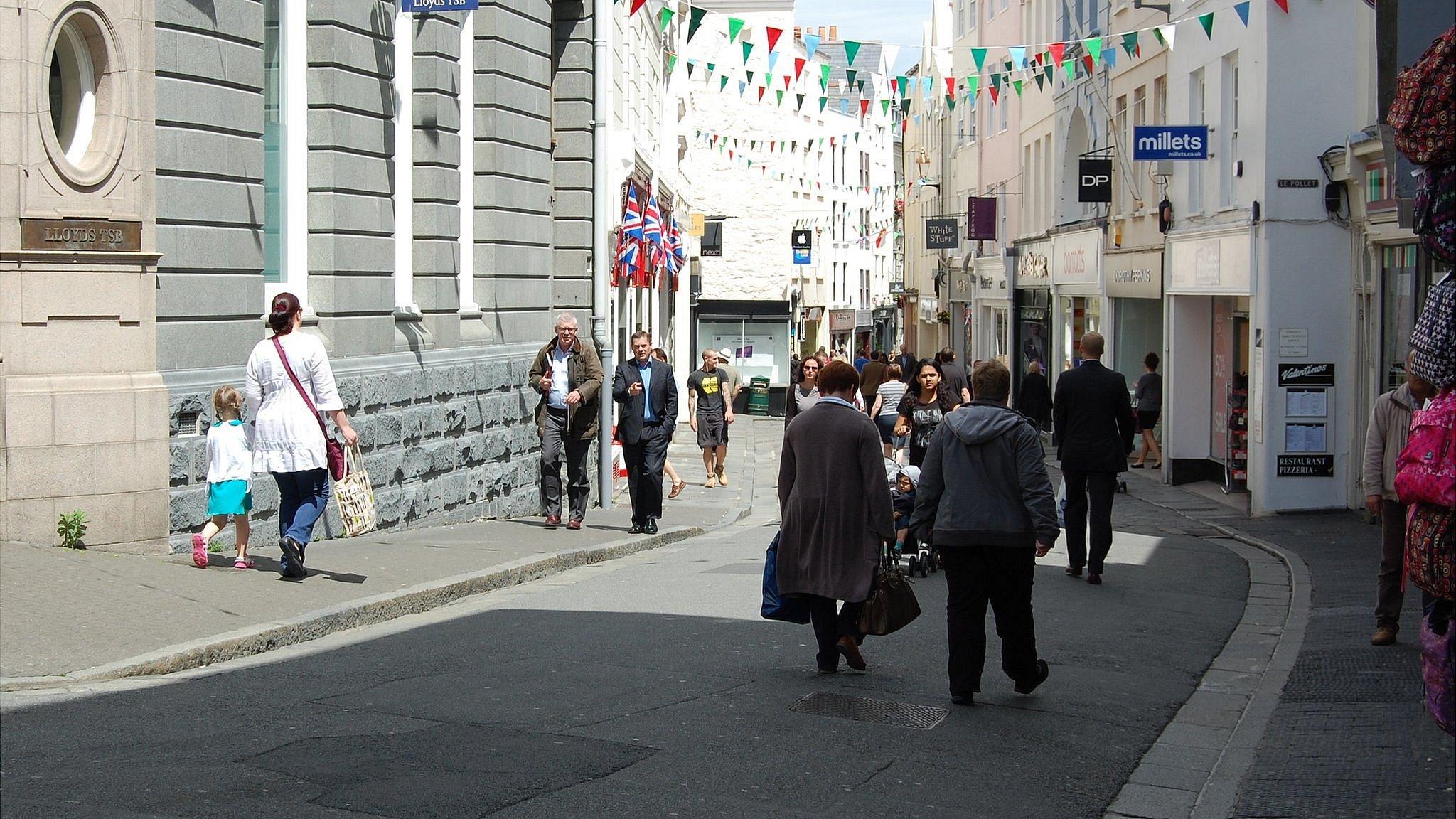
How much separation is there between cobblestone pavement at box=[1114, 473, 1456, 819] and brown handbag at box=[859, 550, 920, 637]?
190 cm

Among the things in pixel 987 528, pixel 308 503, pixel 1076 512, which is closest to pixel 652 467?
pixel 1076 512

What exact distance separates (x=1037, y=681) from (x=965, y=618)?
0.58m

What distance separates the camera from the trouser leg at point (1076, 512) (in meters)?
12.9

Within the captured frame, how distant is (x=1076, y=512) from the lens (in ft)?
42.3

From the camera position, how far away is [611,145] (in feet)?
83.3

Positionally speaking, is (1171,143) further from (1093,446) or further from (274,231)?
(274,231)

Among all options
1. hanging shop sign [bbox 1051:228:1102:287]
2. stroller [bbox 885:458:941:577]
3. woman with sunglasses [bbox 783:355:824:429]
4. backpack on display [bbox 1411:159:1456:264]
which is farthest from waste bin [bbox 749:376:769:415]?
backpack on display [bbox 1411:159:1456:264]

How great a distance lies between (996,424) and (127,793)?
4.45 meters

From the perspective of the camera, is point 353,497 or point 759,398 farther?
point 759,398

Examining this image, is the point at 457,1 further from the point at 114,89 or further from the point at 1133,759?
the point at 1133,759

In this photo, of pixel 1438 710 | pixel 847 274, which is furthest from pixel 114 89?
pixel 847 274

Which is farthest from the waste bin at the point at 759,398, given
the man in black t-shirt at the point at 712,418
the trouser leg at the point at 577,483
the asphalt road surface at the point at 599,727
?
the asphalt road surface at the point at 599,727

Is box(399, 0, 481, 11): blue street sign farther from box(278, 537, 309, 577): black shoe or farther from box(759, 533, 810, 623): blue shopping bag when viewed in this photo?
box(759, 533, 810, 623): blue shopping bag

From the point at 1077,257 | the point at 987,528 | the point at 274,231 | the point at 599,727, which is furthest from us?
the point at 1077,257
